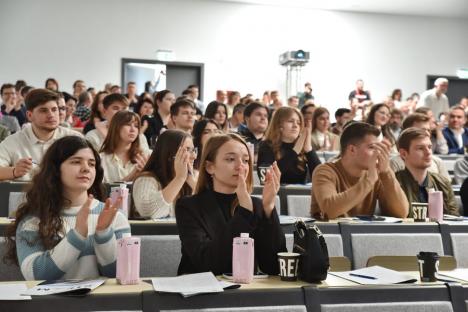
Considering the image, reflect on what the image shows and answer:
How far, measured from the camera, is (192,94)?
931cm

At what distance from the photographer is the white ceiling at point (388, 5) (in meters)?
12.8

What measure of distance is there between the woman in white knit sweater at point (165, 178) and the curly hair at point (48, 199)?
0.85 meters

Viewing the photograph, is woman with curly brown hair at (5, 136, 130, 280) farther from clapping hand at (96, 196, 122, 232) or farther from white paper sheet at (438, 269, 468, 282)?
white paper sheet at (438, 269, 468, 282)

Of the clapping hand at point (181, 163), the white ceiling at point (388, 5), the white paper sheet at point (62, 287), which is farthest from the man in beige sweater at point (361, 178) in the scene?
the white ceiling at point (388, 5)

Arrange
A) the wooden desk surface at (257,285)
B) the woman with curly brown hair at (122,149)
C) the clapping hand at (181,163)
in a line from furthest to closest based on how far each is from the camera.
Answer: the woman with curly brown hair at (122,149) < the clapping hand at (181,163) < the wooden desk surface at (257,285)

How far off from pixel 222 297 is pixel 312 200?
174 centimetres

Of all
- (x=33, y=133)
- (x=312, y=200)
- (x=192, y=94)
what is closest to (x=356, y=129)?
(x=312, y=200)

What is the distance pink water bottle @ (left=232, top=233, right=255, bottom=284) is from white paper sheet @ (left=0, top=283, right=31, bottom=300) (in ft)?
1.98

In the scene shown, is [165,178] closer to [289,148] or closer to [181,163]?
[181,163]

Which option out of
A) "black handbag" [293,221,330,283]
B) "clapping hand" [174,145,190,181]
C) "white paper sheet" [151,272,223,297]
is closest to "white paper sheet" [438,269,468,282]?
"black handbag" [293,221,330,283]

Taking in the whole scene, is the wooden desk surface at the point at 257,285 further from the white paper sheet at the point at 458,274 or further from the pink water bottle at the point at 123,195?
the pink water bottle at the point at 123,195

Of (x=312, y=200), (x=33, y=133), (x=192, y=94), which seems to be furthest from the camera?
(x=192, y=94)

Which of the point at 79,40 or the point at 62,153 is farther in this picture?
the point at 79,40

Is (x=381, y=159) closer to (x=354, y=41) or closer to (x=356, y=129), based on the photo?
(x=356, y=129)
